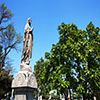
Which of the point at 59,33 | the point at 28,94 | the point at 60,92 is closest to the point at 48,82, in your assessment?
the point at 60,92

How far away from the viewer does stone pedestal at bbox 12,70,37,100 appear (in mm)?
5875

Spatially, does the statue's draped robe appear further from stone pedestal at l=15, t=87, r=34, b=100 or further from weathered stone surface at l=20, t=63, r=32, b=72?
stone pedestal at l=15, t=87, r=34, b=100

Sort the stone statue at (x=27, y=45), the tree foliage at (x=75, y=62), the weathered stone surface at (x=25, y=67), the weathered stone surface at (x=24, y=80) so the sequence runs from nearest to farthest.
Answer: the weathered stone surface at (x=24, y=80) < the weathered stone surface at (x=25, y=67) < the stone statue at (x=27, y=45) < the tree foliage at (x=75, y=62)

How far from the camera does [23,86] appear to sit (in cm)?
582

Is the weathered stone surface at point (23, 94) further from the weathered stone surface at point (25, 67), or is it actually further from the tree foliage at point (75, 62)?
the tree foliage at point (75, 62)

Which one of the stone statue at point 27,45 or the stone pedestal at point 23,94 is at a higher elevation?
the stone statue at point 27,45

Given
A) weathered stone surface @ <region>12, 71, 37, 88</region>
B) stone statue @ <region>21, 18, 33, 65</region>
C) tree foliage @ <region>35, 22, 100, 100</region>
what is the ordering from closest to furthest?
weathered stone surface @ <region>12, 71, 37, 88</region>, stone statue @ <region>21, 18, 33, 65</region>, tree foliage @ <region>35, 22, 100, 100</region>

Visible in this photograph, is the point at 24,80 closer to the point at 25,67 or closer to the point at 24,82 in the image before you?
the point at 24,82

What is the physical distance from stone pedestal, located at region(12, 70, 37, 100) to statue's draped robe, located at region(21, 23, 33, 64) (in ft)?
2.99

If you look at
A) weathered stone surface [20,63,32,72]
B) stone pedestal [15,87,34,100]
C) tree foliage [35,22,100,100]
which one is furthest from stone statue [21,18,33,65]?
tree foliage [35,22,100,100]

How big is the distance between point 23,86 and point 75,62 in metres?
11.2

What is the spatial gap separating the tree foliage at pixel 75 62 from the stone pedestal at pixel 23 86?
8.56m

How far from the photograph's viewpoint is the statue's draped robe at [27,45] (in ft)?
22.6

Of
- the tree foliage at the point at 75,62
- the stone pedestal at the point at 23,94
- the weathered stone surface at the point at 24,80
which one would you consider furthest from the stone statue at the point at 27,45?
the tree foliage at the point at 75,62
